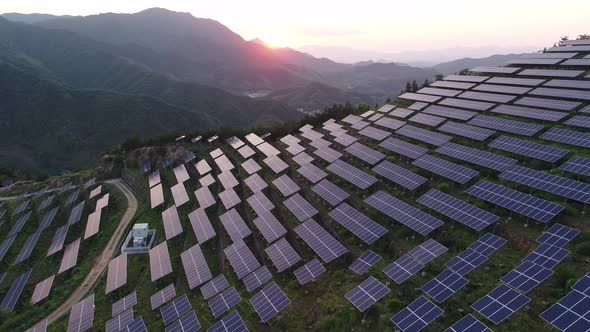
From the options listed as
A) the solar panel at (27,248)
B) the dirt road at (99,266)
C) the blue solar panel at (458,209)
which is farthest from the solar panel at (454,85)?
the solar panel at (27,248)

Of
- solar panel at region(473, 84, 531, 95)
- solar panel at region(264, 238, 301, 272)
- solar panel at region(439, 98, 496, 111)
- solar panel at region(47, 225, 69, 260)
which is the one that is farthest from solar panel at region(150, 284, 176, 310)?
solar panel at region(473, 84, 531, 95)

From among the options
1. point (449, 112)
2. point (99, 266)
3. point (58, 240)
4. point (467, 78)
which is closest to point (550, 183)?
point (449, 112)

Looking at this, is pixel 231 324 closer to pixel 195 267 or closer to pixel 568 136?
pixel 195 267

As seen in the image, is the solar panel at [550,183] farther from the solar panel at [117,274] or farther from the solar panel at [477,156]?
the solar panel at [117,274]

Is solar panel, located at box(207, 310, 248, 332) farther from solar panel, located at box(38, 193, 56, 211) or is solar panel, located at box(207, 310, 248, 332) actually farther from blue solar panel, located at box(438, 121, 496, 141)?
solar panel, located at box(38, 193, 56, 211)

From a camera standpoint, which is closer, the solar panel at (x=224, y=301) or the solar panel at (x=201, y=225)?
the solar panel at (x=224, y=301)

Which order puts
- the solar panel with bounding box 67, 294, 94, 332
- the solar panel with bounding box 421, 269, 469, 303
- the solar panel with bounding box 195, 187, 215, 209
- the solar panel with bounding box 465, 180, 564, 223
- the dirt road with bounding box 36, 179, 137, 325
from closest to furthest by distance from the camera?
the solar panel with bounding box 421, 269, 469, 303
the solar panel with bounding box 465, 180, 564, 223
the solar panel with bounding box 67, 294, 94, 332
the dirt road with bounding box 36, 179, 137, 325
the solar panel with bounding box 195, 187, 215, 209

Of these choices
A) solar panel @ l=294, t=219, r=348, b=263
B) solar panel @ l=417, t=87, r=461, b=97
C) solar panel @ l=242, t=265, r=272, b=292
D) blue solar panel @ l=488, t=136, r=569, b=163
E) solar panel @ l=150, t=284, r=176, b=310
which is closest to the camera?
solar panel @ l=242, t=265, r=272, b=292
